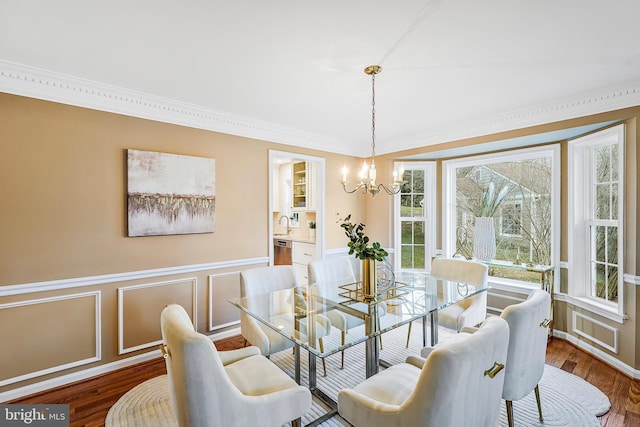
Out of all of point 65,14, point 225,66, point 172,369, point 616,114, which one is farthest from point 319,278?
point 616,114

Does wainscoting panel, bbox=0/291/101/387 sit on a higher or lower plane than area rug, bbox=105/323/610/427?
higher

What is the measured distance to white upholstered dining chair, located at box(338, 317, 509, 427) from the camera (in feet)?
3.73

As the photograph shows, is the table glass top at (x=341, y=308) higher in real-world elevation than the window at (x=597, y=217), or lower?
lower

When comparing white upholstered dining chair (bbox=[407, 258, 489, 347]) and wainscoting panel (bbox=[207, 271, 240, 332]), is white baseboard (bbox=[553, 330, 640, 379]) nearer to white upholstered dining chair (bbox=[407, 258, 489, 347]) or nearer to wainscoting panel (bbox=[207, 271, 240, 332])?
white upholstered dining chair (bbox=[407, 258, 489, 347])

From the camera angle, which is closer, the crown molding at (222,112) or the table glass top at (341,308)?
the table glass top at (341,308)

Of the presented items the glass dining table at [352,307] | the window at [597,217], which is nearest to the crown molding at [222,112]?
the window at [597,217]

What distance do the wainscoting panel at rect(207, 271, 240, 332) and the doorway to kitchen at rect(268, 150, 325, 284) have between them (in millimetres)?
598

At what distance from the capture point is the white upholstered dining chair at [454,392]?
114cm

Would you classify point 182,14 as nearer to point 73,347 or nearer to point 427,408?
point 427,408

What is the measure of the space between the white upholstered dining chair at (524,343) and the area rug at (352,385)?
51cm

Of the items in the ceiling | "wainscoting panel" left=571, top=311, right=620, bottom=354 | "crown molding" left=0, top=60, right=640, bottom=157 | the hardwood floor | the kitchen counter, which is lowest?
the hardwood floor

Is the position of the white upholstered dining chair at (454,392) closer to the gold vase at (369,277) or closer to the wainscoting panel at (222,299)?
the gold vase at (369,277)

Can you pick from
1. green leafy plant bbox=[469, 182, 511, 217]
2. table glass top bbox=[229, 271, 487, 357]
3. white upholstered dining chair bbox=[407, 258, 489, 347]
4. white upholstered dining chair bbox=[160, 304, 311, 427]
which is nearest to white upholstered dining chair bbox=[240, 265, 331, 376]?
table glass top bbox=[229, 271, 487, 357]

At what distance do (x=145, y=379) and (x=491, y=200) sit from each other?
175 inches
